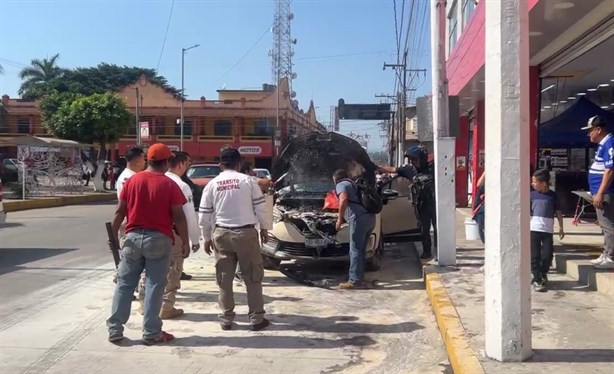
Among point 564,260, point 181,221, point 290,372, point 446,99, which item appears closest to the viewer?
point 290,372

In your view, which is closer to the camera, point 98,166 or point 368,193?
point 368,193

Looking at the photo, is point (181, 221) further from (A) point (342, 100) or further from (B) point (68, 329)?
(A) point (342, 100)

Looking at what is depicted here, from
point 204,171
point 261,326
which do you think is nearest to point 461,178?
point 204,171

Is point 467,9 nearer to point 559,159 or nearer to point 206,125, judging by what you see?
point 559,159

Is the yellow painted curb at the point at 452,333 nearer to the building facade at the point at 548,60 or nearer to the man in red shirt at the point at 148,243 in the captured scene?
the building facade at the point at 548,60

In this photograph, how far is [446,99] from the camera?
8.61m

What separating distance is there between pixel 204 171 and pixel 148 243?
55.5ft

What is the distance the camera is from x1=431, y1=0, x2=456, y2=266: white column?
855 cm

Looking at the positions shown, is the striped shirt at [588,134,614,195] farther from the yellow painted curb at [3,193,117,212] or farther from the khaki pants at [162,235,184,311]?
the yellow painted curb at [3,193,117,212]

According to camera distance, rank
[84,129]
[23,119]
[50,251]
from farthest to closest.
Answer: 1. [23,119]
2. [84,129]
3. [50,251]

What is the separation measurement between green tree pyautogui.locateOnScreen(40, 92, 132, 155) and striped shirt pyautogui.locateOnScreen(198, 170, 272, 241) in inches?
1123

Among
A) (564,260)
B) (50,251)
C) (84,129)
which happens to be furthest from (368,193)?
(84,129)

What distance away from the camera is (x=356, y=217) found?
27.1 feet

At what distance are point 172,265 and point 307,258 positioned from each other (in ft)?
8.92
